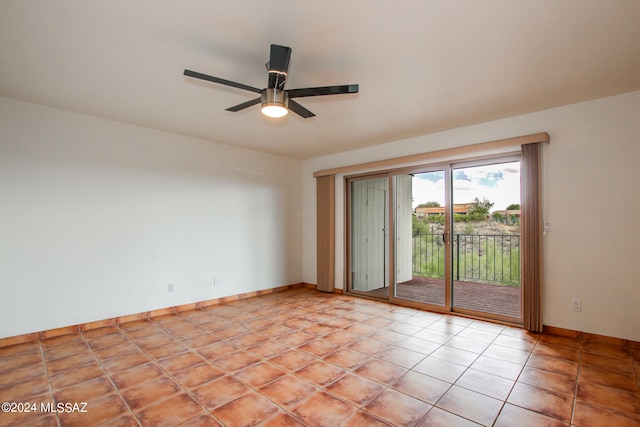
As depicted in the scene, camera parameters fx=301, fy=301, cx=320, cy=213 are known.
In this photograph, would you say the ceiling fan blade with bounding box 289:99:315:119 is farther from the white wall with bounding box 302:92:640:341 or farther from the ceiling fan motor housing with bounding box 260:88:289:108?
the white wall with bounding box 302:92:640:341

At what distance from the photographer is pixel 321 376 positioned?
2.45 metres

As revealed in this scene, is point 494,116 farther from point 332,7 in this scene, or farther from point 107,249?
point 107,249

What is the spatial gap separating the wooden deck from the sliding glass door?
0.04 ft

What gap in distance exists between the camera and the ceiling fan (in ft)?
6.72

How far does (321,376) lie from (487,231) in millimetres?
3323

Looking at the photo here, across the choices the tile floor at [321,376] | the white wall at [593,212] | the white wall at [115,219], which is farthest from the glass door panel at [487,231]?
the white wall at [115,219]

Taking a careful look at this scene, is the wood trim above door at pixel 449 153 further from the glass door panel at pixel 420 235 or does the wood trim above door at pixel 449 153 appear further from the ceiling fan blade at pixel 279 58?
the ceiling fan blade at pixel 279 58

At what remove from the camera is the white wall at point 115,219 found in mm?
3168

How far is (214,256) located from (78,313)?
1736 mm

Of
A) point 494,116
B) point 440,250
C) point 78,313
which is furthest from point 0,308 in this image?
point 494,116

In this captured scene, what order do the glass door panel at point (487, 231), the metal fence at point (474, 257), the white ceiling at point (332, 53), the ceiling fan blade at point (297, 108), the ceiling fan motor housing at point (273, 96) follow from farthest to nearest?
1. the metal fence at point (474, 257)
2. the glass door panel at point (487, 231)
3. the ceiling fan blade at point (297, 108)
4. the ceiling fan motor housing at point (273, 96)
5. the white ceiling at point (332, 53)

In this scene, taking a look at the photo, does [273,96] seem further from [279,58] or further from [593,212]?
[593,212]

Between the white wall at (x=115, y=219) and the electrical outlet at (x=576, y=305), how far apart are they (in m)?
4.25

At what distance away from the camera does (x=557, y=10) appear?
1.84m
